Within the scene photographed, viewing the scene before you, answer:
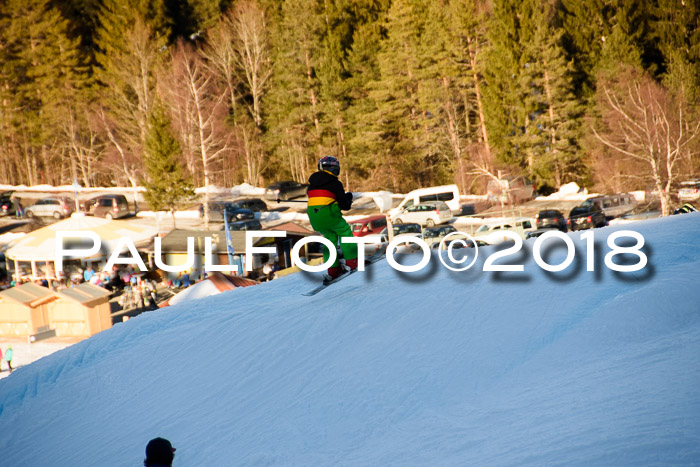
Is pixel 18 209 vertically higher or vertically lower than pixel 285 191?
higher

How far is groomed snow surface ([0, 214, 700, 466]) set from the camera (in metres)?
3.59

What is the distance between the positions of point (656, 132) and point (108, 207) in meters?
25.7

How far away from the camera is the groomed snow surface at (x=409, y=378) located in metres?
3.59

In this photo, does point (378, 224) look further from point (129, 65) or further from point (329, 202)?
point (129, 65)

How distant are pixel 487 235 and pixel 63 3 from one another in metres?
46.0

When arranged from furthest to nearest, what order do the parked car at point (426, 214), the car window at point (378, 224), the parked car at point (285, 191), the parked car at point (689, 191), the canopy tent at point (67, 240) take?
1. the parked car at point (285, 191)
2. the parked car at point (426, 214)
3. the car window at point (378, 224)
4. the parked car at point (689, 191)
5. the canopy tent at point (67, 240)

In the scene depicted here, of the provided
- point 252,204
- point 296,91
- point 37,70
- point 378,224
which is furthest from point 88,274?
point 37,70

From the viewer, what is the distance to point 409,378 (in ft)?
14.9

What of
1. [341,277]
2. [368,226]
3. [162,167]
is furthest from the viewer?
[162,167]

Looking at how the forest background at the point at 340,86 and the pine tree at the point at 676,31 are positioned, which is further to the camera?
the forest background at the point at 340,86

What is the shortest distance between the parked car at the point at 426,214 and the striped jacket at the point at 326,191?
22119 mm

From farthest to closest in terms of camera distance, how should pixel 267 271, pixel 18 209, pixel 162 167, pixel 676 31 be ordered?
pixel 18 209 < pixel 676 31 < pixel 162 167 < pixel 267 271

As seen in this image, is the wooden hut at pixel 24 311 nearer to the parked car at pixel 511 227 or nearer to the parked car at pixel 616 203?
the parked car at pixel 511 227

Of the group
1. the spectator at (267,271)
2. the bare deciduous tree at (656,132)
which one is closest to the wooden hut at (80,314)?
the spectator at (267,271)
